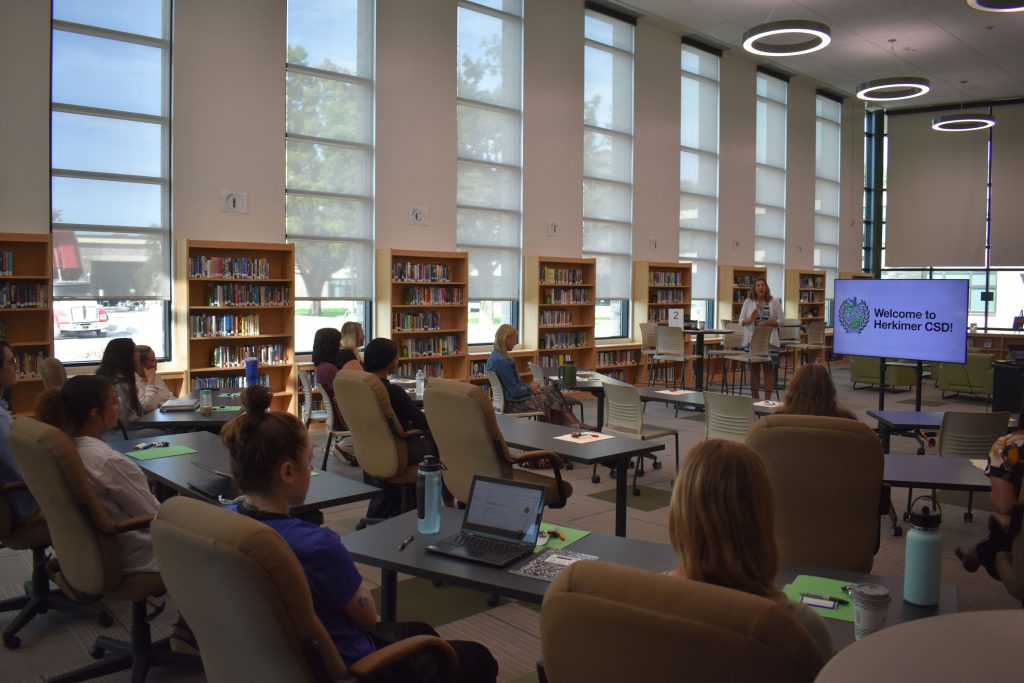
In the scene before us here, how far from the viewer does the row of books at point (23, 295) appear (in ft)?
22.9

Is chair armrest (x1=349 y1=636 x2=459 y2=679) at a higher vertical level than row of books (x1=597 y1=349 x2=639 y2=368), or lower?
lower

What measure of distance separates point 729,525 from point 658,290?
1221 cm

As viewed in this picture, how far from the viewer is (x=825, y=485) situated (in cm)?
287

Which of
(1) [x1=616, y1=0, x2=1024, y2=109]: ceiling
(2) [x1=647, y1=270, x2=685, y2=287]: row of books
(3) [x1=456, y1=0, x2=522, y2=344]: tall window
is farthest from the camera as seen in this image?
(2) [x1=647, y1=270, x2=685, y2=287]: row of books

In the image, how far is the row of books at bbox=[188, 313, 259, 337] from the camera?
8.15 m

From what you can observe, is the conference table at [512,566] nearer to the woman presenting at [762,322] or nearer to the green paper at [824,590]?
the green paper at [824,590]

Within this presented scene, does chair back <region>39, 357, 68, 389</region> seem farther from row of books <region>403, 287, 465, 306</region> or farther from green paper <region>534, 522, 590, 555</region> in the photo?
green paper <region>534, 522, 590, 555</region>

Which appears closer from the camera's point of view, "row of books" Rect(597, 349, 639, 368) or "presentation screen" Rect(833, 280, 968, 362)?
"presentation screen" Rect(833, 280, 968, 362)

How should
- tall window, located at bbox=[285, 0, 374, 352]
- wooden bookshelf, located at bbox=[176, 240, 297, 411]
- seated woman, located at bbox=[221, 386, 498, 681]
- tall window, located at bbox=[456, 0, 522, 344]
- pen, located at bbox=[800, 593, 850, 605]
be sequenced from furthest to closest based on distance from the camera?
tall window, located at bbox=[456, 0, 522, 344], tall window, located at bbox=[285, 0, 374, 352], wooden bookshelf, located at bbox=[176, 240, 297, 411], pen, located at bbox=[800, 593, 850, 605], seated woman, located at bbox=[221, 386, 498, 681]

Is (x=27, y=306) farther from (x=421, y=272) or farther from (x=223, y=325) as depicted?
(x=421, y=272)

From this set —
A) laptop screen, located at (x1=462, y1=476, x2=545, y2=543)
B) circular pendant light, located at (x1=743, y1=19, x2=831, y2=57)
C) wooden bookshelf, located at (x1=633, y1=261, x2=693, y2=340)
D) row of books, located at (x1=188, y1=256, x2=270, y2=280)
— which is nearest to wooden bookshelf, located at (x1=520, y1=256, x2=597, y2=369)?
wooden bookshelf, located at (x1=633, y1=261, x2=693, y2=340)

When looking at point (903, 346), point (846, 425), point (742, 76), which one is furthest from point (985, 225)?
point (846, 425)

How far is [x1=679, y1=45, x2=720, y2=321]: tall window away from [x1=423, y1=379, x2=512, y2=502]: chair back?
10742 mm

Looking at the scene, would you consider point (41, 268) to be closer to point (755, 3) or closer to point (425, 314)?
point (425, 314)
